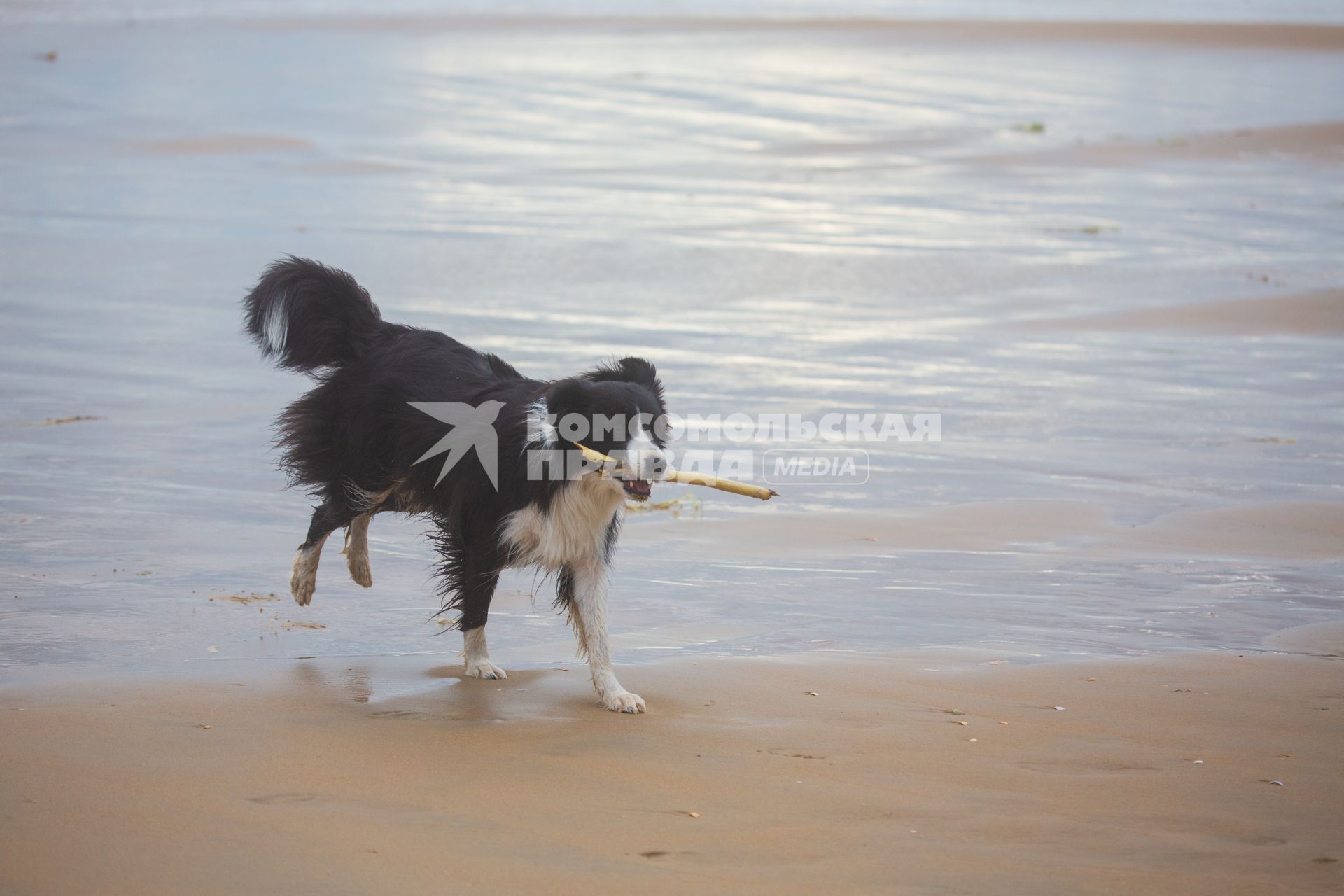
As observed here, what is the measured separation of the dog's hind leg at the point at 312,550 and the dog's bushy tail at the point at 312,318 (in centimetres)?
64

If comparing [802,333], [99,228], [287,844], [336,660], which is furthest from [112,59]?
[287,844]

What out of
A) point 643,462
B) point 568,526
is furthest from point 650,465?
point 568,526

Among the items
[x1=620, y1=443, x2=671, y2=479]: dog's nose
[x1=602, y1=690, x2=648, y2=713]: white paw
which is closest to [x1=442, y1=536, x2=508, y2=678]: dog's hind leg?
[x1=602, y1=690, x2=648, y2=713]: white paw

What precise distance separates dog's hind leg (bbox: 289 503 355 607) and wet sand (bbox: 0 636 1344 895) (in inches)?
30.2

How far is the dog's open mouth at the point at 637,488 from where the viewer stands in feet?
16.8

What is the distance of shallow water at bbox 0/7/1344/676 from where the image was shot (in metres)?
6.51

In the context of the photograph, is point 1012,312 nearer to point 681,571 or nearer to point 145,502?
point 681,571

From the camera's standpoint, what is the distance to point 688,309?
41.3ft

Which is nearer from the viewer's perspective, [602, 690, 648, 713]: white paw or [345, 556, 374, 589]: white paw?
[602, 690, 648, 713]: white paw

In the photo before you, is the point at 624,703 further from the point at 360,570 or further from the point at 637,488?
the point at 360,570

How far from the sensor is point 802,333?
11.8m

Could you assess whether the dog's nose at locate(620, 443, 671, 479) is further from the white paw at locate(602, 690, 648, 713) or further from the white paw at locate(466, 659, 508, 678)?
the white paw at locate(466, 659, 508, 678)

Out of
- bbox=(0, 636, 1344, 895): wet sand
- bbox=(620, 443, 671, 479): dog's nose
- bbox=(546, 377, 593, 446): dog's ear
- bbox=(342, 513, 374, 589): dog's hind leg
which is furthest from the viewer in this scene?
bbox=(342, 513, 374, 589): dog's hind leg

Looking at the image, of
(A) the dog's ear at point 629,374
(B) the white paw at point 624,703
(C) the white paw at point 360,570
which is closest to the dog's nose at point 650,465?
(A) the dog's ear at point 629,374
